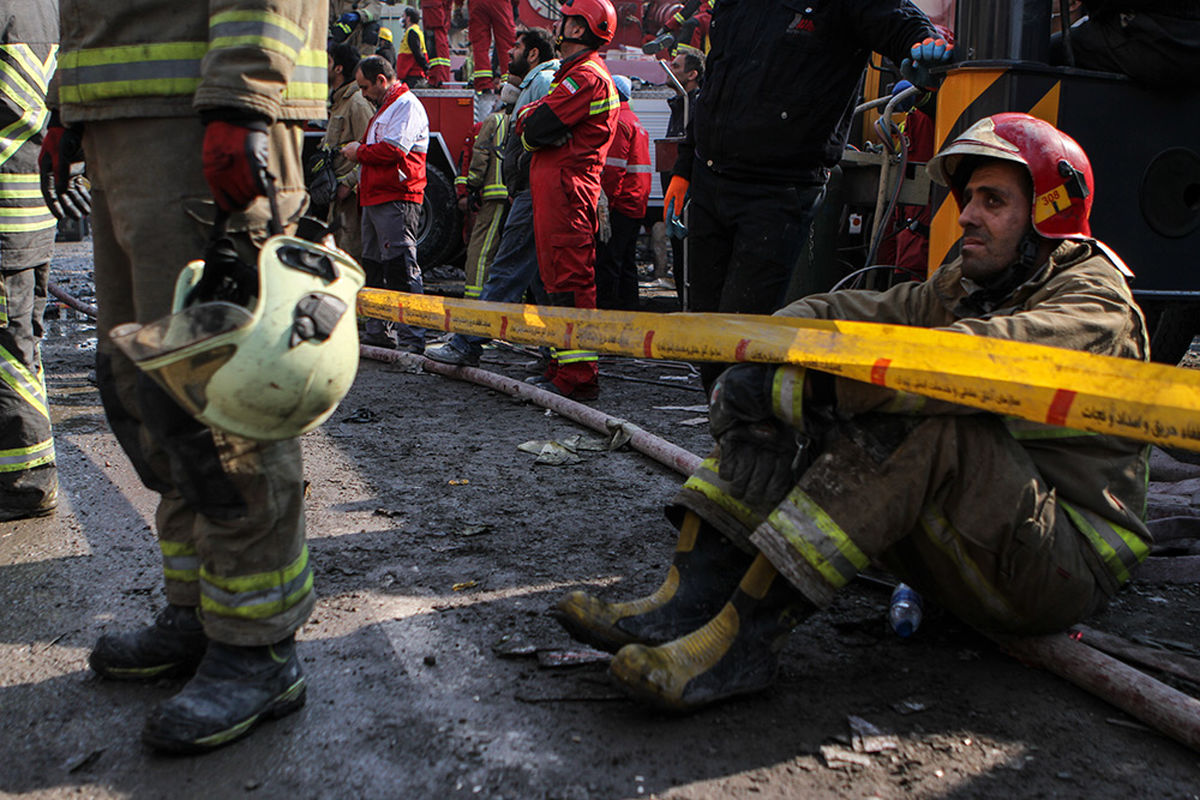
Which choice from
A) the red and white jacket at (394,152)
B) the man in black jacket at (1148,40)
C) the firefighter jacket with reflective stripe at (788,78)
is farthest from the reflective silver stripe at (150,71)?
the red and white jacket at (394,152)

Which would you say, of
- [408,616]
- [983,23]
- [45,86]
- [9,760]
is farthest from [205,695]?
[983,23]

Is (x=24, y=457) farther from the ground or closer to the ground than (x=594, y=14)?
closer to the ground

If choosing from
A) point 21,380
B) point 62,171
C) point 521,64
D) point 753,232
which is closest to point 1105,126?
point 753,232

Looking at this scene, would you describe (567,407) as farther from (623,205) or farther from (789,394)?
(623,205)

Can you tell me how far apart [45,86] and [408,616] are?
2.33 metres

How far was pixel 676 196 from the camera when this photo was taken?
15.8ft

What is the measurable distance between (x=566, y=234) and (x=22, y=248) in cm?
287

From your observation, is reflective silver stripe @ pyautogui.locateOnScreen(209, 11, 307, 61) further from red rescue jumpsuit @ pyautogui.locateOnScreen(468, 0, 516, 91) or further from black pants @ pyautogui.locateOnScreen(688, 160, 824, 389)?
red rescue jumpsuit @ pyautogui.locateOnScreen(468, 0, 516, 91)

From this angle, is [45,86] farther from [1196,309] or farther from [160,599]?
[1196,309]

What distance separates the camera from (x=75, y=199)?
131 inches

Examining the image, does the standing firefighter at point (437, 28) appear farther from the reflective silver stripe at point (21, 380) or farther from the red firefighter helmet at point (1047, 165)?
the red firefighter helmet at point (1047, 165)

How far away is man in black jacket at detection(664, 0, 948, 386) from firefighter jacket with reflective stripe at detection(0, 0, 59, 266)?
94.9 inches

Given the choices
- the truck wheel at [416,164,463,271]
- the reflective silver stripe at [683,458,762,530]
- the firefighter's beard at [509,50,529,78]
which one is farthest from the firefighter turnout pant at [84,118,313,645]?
the truck wheel at [416,164,463,271]

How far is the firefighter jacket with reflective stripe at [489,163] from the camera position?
24.5ft
